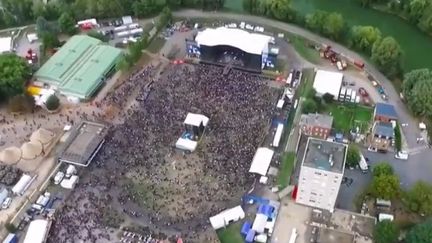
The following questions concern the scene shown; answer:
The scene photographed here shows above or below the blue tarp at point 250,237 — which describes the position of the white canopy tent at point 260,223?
above

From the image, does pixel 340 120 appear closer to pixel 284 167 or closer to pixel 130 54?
pixel 284 167

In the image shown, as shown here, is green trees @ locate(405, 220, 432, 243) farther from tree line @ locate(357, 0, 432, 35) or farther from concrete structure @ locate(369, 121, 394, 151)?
tree line @ locate(357, 0, 432, 35)

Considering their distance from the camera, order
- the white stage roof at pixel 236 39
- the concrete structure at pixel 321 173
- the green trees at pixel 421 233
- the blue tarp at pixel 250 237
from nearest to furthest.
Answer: the green trees at pixel 421 233
the concrete structure at pixel 321 173
the blue tarp at pixel 250 237
the white stage roof at pixel 236 39

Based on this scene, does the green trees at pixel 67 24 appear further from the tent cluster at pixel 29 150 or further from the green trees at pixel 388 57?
the green trees at pixel 388 57

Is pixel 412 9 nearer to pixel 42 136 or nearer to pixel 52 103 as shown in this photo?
pixel 52 103

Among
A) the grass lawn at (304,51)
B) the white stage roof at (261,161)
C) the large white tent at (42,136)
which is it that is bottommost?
the large white tent at (42,136)

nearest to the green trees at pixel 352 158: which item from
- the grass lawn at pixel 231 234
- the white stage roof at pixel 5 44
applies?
the grass lawn at pixel 231 234
